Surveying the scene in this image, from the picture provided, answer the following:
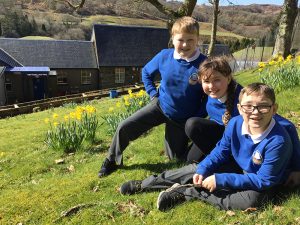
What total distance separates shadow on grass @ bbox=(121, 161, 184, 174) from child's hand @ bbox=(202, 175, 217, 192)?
120 centimetres

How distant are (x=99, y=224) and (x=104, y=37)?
34.9 meters

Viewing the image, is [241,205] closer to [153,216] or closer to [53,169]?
[153,216]

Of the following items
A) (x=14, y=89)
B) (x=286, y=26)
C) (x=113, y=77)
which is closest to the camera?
(x=286, y=26)

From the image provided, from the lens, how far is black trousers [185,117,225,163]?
394 cm

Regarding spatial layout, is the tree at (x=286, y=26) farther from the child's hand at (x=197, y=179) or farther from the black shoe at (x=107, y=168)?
the child's hand at (x=197, y=179)

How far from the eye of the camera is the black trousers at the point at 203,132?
3.94 m

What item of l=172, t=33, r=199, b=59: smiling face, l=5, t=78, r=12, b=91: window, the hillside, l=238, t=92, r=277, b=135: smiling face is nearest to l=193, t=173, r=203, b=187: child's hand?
l=238, t=92, r=277, b=135: smiling face

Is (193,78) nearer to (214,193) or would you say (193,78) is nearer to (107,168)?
(214,193)

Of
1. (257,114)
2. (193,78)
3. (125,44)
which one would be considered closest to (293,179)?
(257,114)

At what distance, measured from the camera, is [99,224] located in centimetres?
358

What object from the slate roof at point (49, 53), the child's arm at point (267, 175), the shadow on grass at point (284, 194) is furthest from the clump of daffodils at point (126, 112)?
the slate roof at point (49, 53)

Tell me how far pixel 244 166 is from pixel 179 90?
1356 millimetres

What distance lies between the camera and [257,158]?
3230 mm

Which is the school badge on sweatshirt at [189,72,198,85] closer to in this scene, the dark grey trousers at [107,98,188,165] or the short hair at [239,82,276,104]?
the dark grey trousers at [107,98,188,165]
